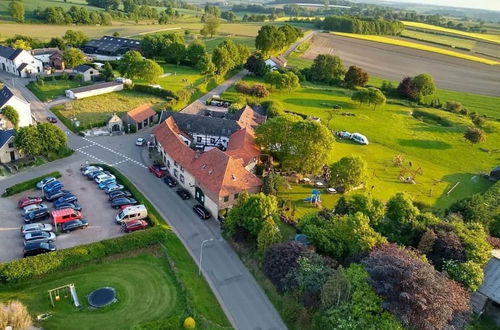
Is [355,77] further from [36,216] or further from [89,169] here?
[36,216]

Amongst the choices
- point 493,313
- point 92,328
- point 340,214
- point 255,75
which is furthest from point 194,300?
point 255,75

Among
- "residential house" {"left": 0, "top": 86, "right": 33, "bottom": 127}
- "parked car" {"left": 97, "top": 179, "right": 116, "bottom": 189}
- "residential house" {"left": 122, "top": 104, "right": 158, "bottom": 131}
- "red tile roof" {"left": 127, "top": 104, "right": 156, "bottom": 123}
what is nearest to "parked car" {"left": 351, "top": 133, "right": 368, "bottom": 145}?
"residential house" {"left": 122, "top": 104, "right": 158, "bottom": 131}

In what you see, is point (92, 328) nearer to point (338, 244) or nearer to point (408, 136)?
point (338, 244)

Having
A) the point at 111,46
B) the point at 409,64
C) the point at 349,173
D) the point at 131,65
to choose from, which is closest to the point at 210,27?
the point at 111,46

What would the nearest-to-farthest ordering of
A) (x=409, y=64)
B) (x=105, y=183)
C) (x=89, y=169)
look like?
(x=105, y=183), (x=89, y=169), (x=409, y=64)

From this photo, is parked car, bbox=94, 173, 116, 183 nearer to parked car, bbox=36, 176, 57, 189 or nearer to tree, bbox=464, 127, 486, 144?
parked car, bbox=36, 176, 57, 189

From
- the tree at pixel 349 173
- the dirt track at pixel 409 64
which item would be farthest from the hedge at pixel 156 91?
the dirt track at pixel 409 64

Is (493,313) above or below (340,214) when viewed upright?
below

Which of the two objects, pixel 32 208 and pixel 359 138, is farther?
pixel 359 138
